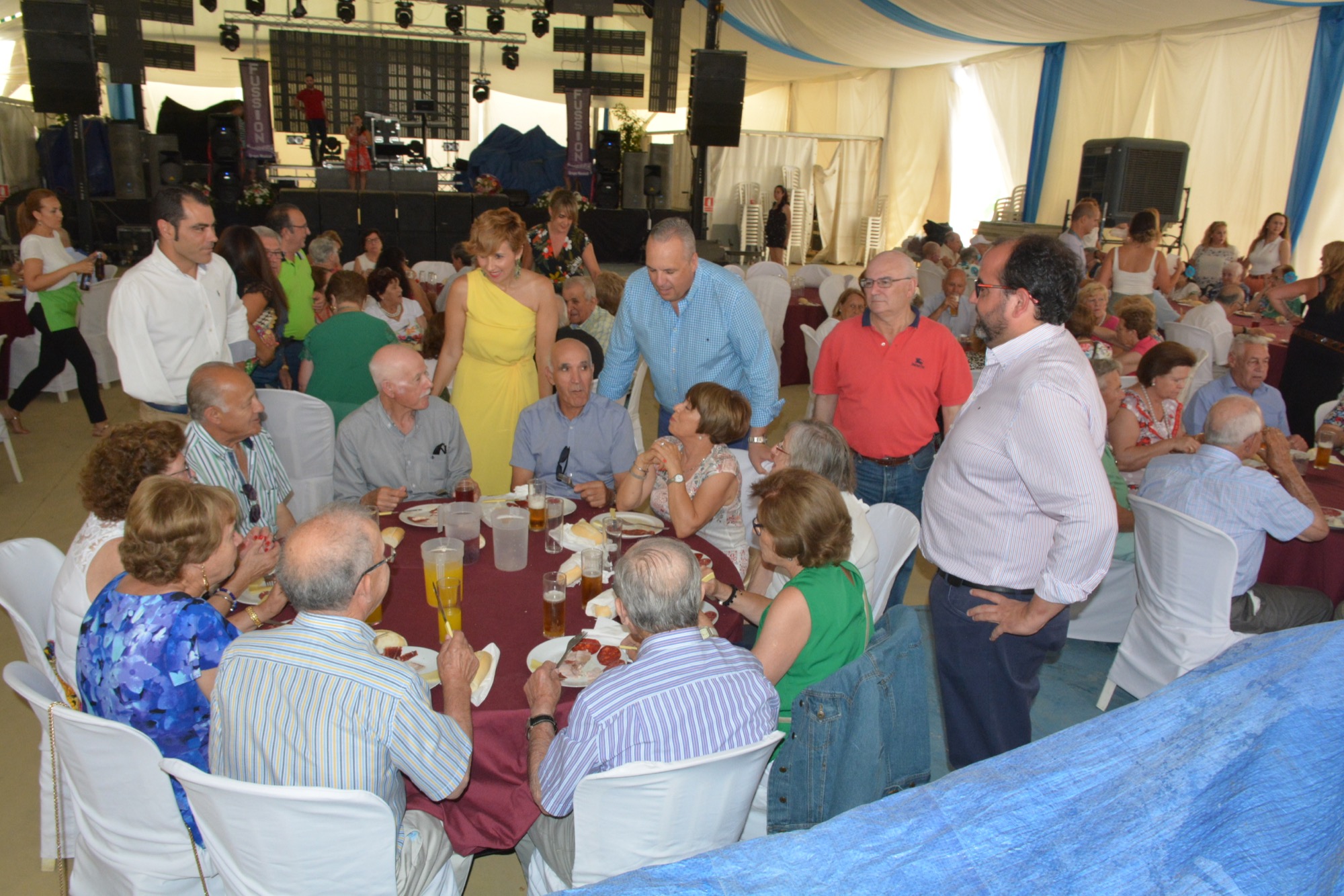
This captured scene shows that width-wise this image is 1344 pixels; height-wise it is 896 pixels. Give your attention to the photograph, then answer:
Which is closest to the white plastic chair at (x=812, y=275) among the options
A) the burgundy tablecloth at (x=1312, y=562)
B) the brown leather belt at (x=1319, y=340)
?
the brown leather belt at (x=1319, y=340)

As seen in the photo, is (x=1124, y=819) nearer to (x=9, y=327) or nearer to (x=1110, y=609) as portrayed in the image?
(x=1110, y=609)

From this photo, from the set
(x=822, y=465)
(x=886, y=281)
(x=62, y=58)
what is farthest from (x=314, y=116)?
(x=822, y=465)

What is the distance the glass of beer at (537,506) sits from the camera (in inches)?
109

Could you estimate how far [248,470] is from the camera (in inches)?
116

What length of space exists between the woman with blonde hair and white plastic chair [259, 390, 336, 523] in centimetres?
514

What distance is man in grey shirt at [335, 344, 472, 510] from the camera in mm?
3161

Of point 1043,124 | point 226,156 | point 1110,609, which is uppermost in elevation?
point 1043,124

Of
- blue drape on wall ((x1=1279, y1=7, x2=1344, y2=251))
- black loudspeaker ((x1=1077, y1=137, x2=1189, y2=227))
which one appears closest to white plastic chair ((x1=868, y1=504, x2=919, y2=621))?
black loudspeaker ((x1=1077, y1=137, x2=1189, y2=227))

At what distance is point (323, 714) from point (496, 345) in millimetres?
2488

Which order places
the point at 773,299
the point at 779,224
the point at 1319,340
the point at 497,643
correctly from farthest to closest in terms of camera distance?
the point at 779,224 < the point at 773,299 < the point at 1319,340 < the point at 497,643

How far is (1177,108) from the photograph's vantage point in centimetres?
1141

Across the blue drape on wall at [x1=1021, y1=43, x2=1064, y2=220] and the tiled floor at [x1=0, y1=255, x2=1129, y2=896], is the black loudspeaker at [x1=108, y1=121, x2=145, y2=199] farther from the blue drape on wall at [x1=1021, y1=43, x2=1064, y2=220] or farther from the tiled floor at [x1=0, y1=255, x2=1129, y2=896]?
the blue drape on wall at [x1=1021, y1=43, x2=1064, y2=220]

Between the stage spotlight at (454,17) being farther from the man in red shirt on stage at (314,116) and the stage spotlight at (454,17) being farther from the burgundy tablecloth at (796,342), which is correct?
the burgundy tablecloth at (796,342)

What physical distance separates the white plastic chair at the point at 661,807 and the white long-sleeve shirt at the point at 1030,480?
84cm
